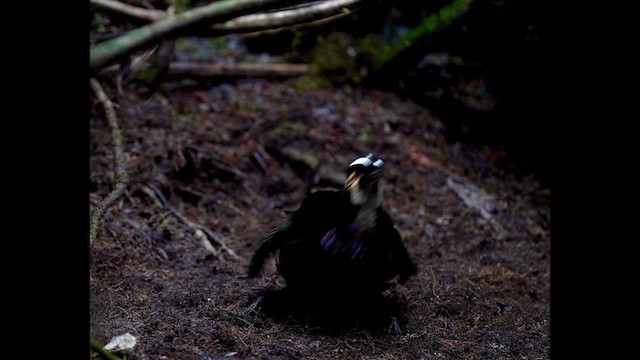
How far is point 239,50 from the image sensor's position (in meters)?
6.98

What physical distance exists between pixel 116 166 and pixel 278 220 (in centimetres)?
132

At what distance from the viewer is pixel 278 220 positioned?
4699 mm

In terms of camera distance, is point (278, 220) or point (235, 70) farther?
point (235, 70)

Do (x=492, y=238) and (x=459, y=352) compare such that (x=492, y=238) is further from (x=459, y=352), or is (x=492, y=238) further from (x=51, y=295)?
(x=51, y=295)

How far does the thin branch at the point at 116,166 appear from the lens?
3.32 meters

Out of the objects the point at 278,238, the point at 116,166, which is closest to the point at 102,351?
the point at 278,238

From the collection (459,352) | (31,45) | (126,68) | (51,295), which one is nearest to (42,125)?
(31,45)

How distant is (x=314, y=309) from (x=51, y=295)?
159cm

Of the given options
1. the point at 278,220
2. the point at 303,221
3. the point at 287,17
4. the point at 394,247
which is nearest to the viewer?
the point at 303,221

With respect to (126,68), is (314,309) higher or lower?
lower

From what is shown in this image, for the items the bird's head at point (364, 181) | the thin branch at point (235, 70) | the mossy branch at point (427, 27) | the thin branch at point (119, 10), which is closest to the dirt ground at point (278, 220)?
the thin branch at point (235, 70)

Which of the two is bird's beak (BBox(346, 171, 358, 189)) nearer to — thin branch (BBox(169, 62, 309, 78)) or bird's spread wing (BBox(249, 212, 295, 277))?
bird's spread wing (BBox(249, 212, 295, 277))

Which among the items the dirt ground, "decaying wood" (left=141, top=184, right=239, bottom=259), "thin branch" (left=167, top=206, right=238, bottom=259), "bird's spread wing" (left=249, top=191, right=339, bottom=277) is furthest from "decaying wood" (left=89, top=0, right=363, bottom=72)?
"thin branch" (left=167, top=206, right=238, bottom=259)

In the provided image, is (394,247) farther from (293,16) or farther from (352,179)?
(293,16)
